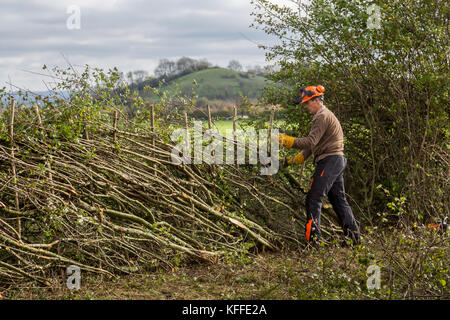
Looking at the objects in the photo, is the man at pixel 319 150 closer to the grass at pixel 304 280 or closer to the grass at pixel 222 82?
the grass at pixel 304 280

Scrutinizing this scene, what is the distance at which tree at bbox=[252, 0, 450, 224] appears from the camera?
6199mm

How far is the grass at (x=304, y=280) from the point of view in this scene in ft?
13.5

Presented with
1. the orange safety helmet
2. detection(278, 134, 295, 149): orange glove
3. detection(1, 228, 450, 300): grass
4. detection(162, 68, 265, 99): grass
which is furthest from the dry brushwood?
detection(162, 68, 265, 99): grass

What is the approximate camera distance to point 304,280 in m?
4.61

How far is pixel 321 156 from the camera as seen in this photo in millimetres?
5688

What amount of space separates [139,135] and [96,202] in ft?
2.92

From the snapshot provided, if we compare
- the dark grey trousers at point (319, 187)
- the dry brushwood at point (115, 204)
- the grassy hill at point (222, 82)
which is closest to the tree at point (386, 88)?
the dark grey trousers at point (319, 187)

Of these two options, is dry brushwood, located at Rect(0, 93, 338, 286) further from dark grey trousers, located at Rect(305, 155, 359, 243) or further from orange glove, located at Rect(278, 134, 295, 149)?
orange glove, located at Rect(278, 134, 295, 149)

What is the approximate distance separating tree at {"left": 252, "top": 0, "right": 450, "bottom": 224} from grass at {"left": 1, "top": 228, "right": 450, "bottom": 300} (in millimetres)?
1638

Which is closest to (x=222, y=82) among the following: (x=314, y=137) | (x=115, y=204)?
(x=314, y=137)

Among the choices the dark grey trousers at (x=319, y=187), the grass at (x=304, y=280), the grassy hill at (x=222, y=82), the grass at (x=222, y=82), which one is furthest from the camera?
the grass at (x=222, y=82)

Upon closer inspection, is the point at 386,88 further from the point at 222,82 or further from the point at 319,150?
the point at 222,82

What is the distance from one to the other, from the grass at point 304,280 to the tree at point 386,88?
5.37 feet
